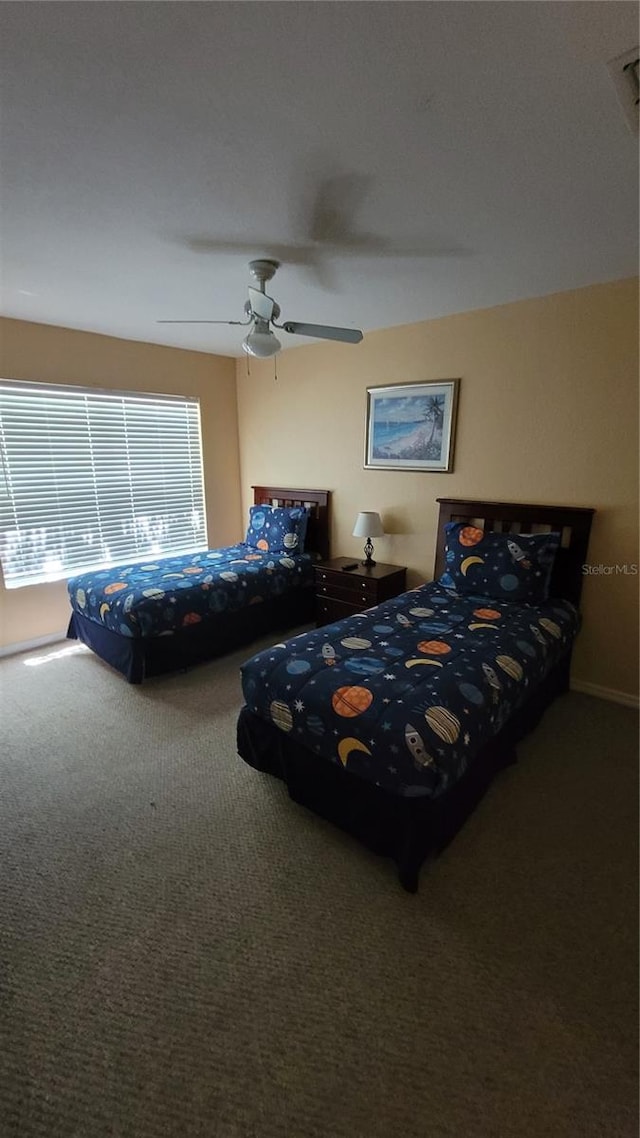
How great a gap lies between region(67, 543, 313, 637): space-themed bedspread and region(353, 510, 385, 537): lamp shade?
23.6 inches

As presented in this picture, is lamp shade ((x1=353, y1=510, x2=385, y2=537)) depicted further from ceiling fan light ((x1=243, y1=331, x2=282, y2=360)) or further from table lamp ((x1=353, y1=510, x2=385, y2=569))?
ceiling fan light ((x1=243, y1=331, x2=282, y2=360))

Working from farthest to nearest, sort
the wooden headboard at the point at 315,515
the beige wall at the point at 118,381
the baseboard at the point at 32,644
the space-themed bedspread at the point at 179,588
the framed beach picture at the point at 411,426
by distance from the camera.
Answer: the wooden headboard at the point at 315,515 → the baseboard at the point at 32,644 → the beige wall at the point at 118,381 → the framed beach picture at the point at 411,426 → the space-themed bedspread at the point at 179,588

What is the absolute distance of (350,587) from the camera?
11.5 ft

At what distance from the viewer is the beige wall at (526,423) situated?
8.47 feet

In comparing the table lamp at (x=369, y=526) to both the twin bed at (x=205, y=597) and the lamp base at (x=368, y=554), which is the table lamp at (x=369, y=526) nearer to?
the lamp base at (x=368, y=554)

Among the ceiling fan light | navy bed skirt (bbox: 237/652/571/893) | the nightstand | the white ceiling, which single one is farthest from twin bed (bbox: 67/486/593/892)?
the white ceiling

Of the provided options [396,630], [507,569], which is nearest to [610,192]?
[507,569]

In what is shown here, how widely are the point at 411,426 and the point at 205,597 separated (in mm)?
2017

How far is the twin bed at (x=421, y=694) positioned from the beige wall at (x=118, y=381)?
2479 millimetres

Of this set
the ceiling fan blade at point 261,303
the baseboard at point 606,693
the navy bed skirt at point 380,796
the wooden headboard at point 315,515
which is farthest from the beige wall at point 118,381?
the baseboard at point 606,693

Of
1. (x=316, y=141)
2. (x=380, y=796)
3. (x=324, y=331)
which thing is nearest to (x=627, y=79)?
(x=316, y=141)

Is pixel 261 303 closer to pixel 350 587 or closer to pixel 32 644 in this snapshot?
pixel 350 587

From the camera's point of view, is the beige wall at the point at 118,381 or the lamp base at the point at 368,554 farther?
the lamp base at the point at 368,554

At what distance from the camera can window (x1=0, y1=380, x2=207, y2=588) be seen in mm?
3412
